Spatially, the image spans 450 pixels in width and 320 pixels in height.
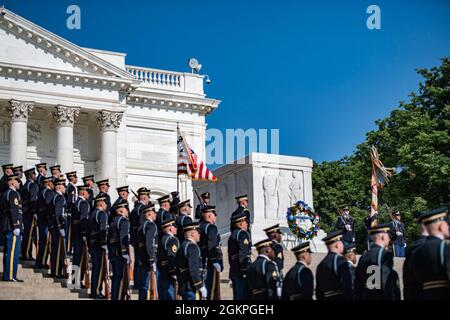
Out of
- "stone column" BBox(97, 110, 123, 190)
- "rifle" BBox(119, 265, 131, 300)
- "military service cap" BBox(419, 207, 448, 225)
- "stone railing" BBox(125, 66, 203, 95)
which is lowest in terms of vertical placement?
"rifle" BBox(119, 265, 131, 300)

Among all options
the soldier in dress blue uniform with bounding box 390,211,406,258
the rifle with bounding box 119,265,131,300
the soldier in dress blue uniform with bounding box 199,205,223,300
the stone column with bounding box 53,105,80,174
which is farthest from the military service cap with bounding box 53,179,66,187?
the stone column with bounding box 53,105,80,174

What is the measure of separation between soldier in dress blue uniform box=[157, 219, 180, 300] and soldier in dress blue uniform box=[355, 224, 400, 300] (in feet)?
14.1

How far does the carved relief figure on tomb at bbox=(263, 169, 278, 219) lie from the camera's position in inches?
1266

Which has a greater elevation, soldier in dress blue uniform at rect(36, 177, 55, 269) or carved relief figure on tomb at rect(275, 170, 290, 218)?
carved relief figure on tomb at rect(275, 170, 290, 218)

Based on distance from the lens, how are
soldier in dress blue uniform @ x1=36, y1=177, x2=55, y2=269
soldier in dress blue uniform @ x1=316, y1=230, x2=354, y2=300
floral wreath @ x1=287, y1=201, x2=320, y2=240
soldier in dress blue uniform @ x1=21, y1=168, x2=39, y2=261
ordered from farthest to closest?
floral wreath @ x1=287, y1=201, x2=320, y2=240 < soldier in dress blue uniform @ x1=21, y1=168, x2=39, y2=261 < soldier in dress blue uniform @ x1=36, y1=177, x2=55, y2=269 < soldier in dress blue uniform @ x1=316, y1=230, x2=354, y2=300

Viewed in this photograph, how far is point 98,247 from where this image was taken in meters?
18.2

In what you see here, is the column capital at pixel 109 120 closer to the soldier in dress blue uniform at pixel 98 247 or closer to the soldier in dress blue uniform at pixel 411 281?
the soldier in dress blue uniform at pixel 98 247

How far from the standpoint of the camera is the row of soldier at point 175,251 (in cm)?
1191

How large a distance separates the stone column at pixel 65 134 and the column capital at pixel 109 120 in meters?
1.30

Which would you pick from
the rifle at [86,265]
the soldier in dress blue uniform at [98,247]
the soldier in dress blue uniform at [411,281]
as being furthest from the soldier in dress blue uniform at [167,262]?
the soldier in dress blue uniform at [411,281]

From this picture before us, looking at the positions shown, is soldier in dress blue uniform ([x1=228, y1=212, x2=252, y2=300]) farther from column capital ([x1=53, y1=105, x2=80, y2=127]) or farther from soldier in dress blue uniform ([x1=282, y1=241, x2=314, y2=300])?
column capital ([x1=53, y1=105, x2=80, y2=127])
